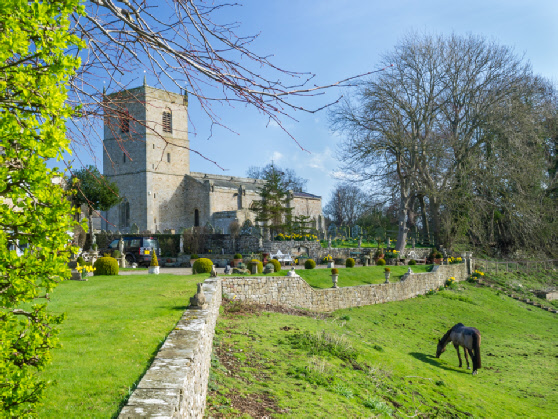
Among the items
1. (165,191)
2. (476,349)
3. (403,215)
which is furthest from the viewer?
(165,191)

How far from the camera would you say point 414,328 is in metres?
16.7

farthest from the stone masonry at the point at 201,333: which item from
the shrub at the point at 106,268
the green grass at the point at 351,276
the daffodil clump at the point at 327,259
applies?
the shrub at the point at 106,268

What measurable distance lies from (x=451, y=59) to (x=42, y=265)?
104ft

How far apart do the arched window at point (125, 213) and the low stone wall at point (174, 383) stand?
42599 millimetres

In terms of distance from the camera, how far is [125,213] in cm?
4644

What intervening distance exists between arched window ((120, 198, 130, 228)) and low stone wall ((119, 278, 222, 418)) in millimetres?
42599

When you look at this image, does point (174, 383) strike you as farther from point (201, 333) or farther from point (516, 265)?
point (516, 265)

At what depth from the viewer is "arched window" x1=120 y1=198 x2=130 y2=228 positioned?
46.2 metres

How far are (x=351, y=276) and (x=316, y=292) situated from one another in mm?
5820

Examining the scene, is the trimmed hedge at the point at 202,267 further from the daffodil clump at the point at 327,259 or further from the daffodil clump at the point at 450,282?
the daffodil clump at the point at 450,282

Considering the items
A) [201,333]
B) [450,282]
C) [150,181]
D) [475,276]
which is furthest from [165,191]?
[201,333]

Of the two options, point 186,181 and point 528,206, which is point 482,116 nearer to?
point 528,206

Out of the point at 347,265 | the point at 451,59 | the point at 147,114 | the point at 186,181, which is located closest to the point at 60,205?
the point at 347,265

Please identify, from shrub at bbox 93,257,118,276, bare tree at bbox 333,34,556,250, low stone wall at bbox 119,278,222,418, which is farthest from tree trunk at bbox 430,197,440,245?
low stone wall at bbox 119,278,222,418
